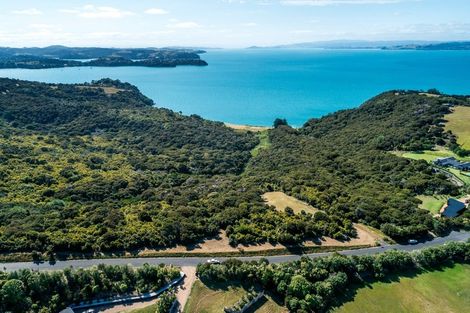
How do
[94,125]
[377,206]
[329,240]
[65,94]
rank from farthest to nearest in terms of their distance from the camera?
1. [65,94]
2. [94,125]
3. [377,206]
4. [329,240]

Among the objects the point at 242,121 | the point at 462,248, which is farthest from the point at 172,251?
the point at 242,121

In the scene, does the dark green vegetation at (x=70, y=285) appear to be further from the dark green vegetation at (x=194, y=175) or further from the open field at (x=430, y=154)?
the open field at (x=430, y=154)

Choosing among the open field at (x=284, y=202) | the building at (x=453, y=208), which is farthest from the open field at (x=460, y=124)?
the open field at (x=284, y=202)

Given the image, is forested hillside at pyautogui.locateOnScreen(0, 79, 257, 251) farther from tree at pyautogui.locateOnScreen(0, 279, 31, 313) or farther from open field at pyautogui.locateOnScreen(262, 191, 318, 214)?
tree at pyautogui.locateOnScreen(0, 279, 31, 313)

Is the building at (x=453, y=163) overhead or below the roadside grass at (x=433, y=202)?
overhead

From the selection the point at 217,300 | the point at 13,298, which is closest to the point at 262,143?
the point at 217,300

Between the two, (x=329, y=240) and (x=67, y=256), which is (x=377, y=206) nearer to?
(x=329, y=240)
